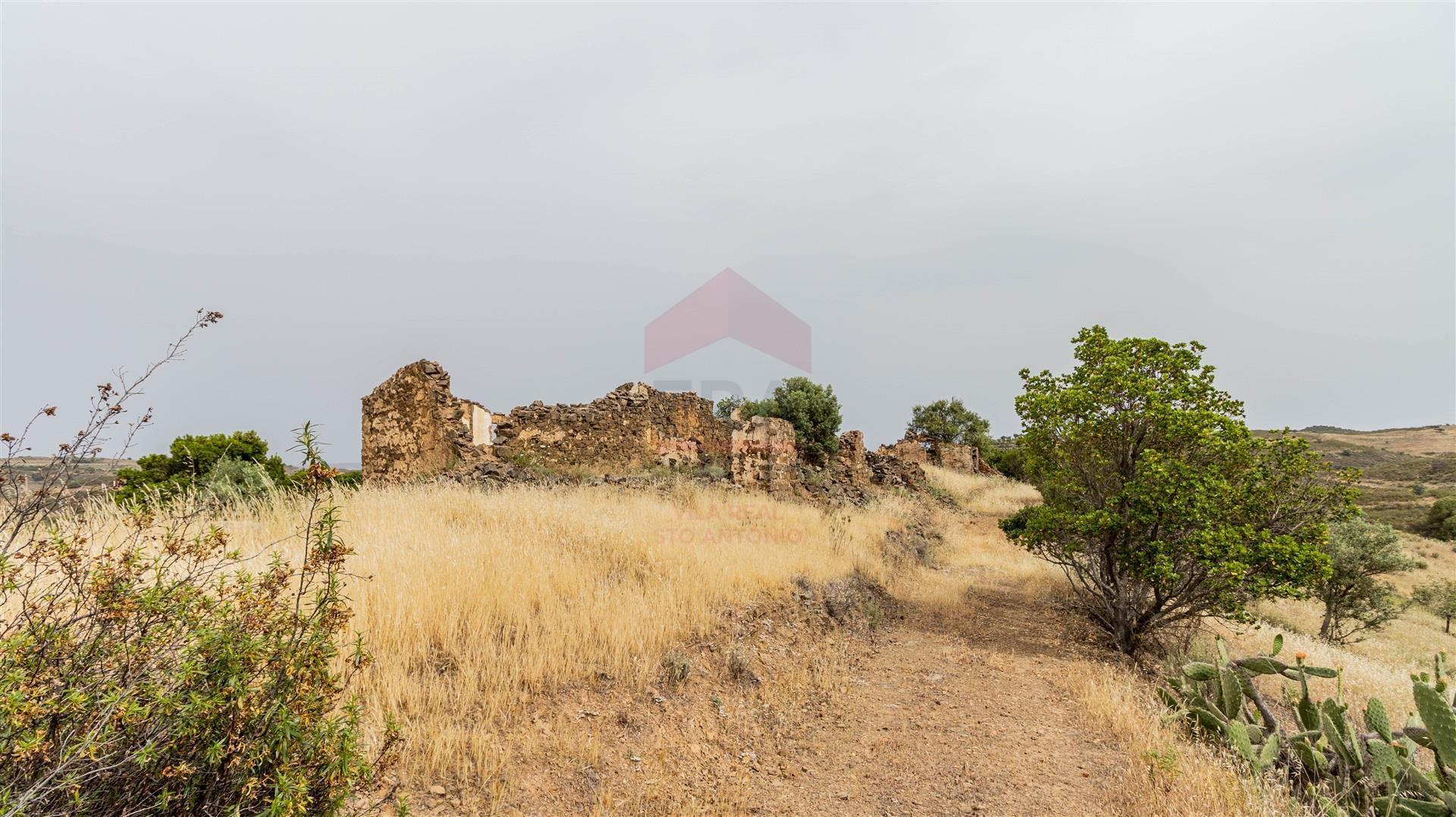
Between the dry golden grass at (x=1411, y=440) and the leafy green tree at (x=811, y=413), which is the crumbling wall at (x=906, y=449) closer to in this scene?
the leafy green tree at (x=811, y=413)

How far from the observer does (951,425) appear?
39.0 meters

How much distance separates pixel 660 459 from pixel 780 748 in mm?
13518

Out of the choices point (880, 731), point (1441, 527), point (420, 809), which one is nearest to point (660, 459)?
point (880, 731)

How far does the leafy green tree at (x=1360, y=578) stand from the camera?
12.6 m

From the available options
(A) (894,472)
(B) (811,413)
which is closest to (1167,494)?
(A) (894,472)

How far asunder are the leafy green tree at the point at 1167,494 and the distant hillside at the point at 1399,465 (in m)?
15.2

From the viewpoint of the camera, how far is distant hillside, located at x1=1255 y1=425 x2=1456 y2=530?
3306 centimetres

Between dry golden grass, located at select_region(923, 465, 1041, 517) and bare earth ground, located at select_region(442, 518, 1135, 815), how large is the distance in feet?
52.3

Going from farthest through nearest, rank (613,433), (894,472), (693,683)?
(894,472), (613,433), (693,683)

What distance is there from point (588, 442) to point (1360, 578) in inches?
721

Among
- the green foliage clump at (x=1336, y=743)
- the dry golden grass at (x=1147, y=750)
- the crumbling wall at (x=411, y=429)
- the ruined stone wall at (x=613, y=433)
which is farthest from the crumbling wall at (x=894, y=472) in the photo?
the green foliage clump at (x=1336, y=743)

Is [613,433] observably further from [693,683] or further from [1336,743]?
[1336,743]

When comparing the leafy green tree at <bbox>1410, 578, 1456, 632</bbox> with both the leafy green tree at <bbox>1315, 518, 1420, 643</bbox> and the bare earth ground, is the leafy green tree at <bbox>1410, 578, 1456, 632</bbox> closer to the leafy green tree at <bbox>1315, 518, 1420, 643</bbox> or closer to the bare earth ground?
the leafy green tree at <bbox>1315, 518, 1420, 643</bbox>

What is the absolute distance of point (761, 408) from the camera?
102ft
